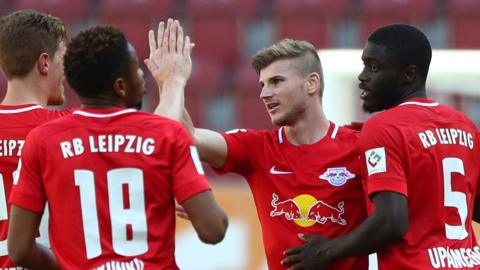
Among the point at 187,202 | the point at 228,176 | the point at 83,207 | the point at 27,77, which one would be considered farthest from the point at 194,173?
the point at 228,176

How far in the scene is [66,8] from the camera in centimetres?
1420

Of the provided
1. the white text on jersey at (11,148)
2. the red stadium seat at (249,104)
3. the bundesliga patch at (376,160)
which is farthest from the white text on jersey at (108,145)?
the red stadium seat at (249,104)

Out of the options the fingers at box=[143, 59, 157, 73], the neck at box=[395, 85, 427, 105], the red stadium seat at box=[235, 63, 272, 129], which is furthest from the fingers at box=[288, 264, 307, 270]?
the red stadium seat at box=[235, 63, 272, 129]

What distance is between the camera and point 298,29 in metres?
13.5

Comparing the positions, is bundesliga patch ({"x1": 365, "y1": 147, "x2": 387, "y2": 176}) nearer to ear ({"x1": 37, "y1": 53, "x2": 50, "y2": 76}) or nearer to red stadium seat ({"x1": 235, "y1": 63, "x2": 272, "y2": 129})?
ear ({"x1": 37, "y1": 53, "x2": 50, "y2": 76})

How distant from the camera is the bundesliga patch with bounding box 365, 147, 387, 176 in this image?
4.62 meters

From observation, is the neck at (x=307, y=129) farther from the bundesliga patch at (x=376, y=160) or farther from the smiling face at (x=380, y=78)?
the bundesliga patch at (x=376, y=160)

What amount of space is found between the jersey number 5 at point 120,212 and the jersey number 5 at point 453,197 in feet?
4.88

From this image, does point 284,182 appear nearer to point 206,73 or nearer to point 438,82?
point 438,82

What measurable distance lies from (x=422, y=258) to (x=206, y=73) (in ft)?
28.3

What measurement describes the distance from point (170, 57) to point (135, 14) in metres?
9.42

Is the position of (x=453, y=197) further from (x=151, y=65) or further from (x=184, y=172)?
(x=151, y=65)

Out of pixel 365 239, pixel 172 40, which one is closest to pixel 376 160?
pixel 365 239

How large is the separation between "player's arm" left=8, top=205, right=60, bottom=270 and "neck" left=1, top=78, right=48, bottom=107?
0.79 m
